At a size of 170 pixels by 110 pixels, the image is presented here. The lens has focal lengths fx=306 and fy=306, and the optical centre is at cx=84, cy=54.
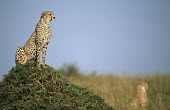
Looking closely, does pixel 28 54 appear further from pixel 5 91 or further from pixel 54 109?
pixel 54 109

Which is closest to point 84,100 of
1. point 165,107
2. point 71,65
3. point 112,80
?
point 165,107

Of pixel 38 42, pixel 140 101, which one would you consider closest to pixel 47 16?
pixel 38 42

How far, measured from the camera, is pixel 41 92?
211 inches

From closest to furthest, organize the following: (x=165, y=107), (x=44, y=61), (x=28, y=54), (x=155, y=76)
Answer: (x=44, y=61) → (x=28, y=54) → (x=165, y=107) → (x=155, y=76)

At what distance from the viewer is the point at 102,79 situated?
1716 cm

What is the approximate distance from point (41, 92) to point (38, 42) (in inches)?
56.5

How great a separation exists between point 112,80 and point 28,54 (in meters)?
10.8

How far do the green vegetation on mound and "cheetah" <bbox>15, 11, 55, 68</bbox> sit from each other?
1.60 ft

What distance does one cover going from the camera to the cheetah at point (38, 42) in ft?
21.0

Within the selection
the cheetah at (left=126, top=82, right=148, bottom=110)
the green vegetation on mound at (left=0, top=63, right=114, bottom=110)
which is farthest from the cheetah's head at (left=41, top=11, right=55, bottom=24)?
the cheetah at (left=126, top=82, right=148, bottom=110)

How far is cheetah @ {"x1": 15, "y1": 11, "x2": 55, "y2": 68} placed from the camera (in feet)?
21.0

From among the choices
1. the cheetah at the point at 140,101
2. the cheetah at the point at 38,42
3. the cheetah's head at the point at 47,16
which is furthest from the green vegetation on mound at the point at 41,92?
the cheetah at the point at 140,101

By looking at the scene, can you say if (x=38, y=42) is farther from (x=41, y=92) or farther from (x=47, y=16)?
(x=41, y=92)

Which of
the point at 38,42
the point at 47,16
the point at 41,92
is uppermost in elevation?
the point at 47,16
